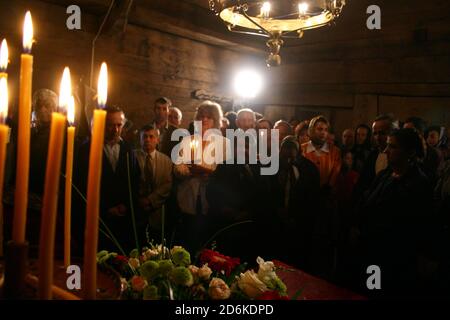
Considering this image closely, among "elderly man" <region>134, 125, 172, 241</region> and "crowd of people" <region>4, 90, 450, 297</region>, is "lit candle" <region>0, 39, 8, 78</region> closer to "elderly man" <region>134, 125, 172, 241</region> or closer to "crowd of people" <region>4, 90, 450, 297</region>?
"crowd of people" <region>4, 90, 450, 297</region>

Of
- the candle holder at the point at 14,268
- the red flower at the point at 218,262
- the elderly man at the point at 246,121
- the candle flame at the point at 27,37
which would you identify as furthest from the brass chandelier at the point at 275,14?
the elderly man at the point at 246,121

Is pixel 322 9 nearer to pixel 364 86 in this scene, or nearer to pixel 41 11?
pixel 41 11

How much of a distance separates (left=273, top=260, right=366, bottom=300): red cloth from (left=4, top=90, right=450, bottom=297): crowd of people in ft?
2.75

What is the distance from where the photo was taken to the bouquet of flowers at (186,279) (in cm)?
125

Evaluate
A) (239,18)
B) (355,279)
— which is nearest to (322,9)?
(239,18)

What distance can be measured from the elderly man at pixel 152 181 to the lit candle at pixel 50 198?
3.15 meters

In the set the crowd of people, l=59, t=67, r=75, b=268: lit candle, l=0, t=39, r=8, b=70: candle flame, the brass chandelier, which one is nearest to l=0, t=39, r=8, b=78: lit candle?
l=0, t=39, r=8, b=70: candle flame

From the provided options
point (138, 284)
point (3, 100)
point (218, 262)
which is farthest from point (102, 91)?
point (218, 262)

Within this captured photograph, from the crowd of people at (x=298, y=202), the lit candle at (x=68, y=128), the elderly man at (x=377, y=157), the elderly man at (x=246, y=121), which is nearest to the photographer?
the lit candle at (x=68, y=128)

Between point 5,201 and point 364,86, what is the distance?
612 centimetres

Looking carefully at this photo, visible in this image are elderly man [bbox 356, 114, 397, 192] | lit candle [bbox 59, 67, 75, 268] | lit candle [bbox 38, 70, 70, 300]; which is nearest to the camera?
lit candle [bbox 38, 70, 70, 300]

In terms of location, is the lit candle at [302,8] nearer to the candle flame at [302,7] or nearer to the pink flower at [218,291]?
the candle flame at [302,7]

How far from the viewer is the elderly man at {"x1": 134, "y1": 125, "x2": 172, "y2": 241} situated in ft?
12.3

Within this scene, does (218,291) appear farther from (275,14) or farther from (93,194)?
(275,14)
